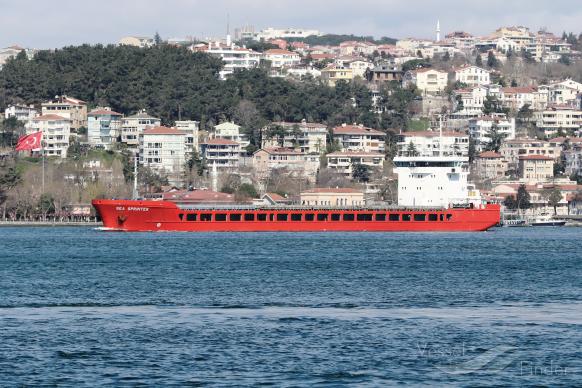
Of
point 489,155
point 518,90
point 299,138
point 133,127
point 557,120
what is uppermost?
point 518,90

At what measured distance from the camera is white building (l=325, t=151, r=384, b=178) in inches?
5261

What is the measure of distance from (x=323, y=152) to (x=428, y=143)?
10661 mm

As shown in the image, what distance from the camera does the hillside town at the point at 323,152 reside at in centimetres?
11069

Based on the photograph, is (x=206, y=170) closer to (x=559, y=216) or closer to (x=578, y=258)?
(x=559, y=216)

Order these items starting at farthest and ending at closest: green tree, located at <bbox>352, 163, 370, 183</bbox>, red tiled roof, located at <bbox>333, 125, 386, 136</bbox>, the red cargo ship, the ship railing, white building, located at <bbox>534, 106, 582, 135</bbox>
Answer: white building, located at <bbox>534, 106, 582, 135</bbox> < red tiled roof, located at <bbox>333, 125, 386, 136</bbox> < green tree, located at <bbox>352, 163, 370, 183</bbox> < the ship railing < the red cargo ship

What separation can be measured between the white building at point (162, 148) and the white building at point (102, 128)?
15.3 ft

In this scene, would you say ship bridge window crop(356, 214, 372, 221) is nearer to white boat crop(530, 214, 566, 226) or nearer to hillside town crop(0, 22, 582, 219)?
hillside town crop(0, 22, 582, 219)

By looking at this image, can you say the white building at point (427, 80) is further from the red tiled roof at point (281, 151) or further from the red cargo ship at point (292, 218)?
the red cargo ship at point (292, 218)

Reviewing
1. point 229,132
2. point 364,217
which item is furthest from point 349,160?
point 364,217

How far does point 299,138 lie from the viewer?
142 meters

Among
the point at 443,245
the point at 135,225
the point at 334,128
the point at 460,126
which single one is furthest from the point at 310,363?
the point at 460,126

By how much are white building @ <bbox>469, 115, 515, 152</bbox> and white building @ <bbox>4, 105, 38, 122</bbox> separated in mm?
50170

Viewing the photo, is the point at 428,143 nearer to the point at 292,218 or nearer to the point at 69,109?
the point at 69,109

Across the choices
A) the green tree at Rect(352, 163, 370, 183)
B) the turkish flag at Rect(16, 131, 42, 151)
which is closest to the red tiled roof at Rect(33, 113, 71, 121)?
the turkish flag at Rect(16, 131, 42, 151)
